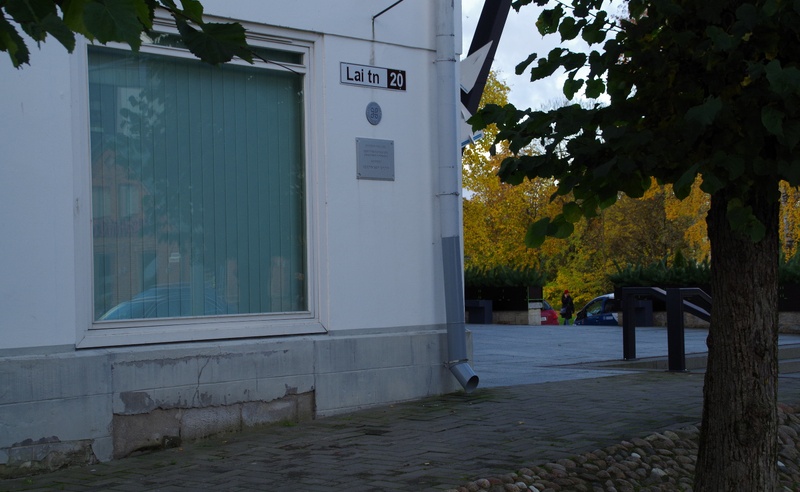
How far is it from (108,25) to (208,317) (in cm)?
530

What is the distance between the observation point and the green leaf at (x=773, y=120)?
4457 millimetres

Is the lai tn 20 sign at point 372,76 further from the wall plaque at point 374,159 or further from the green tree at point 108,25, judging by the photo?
the green tree at point 108,25

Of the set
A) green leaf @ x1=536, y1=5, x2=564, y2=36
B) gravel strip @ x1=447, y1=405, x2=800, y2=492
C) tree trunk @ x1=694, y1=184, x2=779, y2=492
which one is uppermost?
green leaf @ x1=536, y1=5, x2=564, y2=36

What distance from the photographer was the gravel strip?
18.7 ft

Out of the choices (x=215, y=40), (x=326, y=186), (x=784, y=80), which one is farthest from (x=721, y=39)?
(x=326, y=186)

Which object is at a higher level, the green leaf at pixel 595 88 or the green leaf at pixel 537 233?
the green leaf at pixel 595 88

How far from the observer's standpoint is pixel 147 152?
7.64 meters

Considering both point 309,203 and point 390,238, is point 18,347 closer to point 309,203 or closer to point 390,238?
point 309,203

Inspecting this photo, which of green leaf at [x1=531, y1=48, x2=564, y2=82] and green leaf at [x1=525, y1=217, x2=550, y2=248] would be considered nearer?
green leaf at [x1=525, y1=217, x2=550, y2=248]

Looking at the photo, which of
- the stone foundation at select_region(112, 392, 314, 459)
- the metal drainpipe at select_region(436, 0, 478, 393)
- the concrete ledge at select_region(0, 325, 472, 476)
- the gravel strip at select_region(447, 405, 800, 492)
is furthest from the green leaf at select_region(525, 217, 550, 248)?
the metal drainpipe at select_region(436, 0, 478, 393)

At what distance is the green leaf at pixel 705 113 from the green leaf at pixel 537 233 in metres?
0.97

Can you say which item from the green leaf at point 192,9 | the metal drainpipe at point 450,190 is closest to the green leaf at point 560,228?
the green leaf at point 192,9

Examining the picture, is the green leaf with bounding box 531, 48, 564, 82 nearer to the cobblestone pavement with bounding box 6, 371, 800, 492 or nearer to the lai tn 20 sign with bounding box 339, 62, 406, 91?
the cobblestone pavement with bounding box 6, 371, 800, 492

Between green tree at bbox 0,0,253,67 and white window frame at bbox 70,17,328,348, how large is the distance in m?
3.06
